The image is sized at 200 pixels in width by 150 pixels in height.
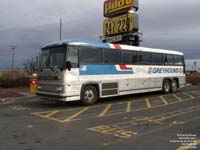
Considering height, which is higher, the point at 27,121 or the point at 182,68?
the point at 182,68

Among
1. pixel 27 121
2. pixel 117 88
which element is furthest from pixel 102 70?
pixel 27 121

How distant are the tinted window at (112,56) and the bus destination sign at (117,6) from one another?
1826 centimetres

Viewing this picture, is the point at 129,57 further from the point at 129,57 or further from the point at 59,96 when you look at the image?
the point at 59,96

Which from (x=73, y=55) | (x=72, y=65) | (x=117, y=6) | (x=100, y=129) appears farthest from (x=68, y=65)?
(x=117, y=6)

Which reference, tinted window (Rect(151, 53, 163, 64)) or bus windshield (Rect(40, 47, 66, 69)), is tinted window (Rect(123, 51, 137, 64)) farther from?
bus windshield (Rect(40, 47, 66, 69))

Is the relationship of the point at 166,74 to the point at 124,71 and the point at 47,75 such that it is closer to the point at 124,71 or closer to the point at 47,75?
the point at 124,71

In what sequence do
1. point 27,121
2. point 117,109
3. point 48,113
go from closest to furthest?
point 27,121 → point 48,113 → point 117,109

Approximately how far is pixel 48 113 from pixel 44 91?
7.88 ft

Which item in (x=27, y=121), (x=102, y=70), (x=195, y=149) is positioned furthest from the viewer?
(x=102, y=70)

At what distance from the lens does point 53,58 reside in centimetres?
1319

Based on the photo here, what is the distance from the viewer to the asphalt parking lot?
22.0ft

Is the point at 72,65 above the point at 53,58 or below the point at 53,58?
below

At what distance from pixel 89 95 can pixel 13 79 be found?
1145 centimetres

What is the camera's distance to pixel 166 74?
62.7 ft
